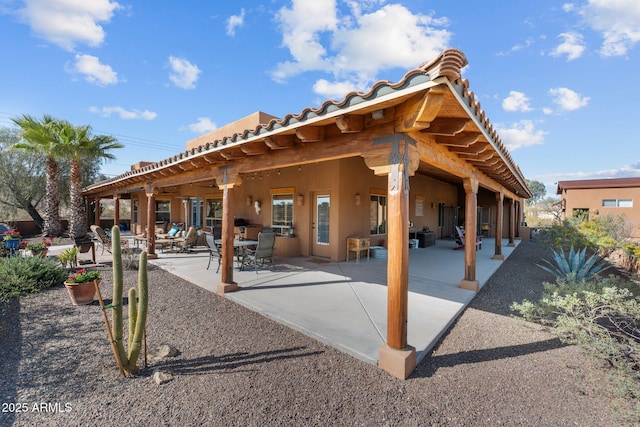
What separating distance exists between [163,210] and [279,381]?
16.3 m

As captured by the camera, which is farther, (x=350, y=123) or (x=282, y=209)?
(x=282, y=209)

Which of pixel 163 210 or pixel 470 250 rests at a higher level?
pixel 163 210

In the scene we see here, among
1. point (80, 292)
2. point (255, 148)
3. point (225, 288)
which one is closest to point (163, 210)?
point (80, 292)

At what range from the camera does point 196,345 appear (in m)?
3.32

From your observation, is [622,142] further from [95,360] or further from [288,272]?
[95,360]

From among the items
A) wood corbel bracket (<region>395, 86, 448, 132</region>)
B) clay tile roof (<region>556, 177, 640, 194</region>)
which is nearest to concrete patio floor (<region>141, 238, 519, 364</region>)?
wood corbel bracket (<region>395, 86, 448, 132</region>)

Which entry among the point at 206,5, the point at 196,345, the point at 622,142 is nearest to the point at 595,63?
the point at 206,5

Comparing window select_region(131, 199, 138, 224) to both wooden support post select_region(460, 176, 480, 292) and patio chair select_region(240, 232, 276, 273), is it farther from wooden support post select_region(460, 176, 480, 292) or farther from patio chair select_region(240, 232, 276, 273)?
wooden support post select_region(460, 176, 480, 292)

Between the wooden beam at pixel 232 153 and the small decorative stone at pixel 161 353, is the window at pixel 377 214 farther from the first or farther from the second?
the small decorative stone at pixel 161 353

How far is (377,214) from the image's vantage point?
32.2 ft

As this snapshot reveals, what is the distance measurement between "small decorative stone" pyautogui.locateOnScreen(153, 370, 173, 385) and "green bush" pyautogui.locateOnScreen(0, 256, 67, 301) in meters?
4.47

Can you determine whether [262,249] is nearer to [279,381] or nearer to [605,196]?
[279,381]

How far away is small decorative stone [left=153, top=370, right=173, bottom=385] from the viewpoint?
2.61m

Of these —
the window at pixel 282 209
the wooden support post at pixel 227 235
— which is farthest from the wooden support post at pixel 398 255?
the window at pixel 282 209
